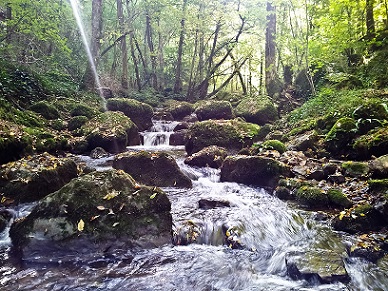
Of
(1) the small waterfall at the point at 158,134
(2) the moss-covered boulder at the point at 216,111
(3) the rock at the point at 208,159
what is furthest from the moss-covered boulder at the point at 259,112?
(3) the rock at the point at 208,159

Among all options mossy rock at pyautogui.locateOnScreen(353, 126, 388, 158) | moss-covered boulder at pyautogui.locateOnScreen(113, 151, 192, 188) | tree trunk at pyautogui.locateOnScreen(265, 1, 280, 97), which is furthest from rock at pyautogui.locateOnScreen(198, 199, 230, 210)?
tree trunk at pyautogui.locateOnScreen(265, 1, 280, 97)

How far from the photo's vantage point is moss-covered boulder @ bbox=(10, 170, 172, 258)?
12.2 ft

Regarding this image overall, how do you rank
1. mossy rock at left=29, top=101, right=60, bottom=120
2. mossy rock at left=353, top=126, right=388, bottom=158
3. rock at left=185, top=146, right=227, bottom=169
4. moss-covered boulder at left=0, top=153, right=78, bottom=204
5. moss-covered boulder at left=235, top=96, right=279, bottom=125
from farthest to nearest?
moss-covered boulder at left=235, top=96, right=279, bottom=125
mossy rock at left=29, top=101, right=60, bottom=120
rock at left=185, top=146, right=227, bottom=169
mossy rock at left=353, top=126, right=388, bottom=158
moss-covered boulder at left=0, top=153, right=78, bottom=204

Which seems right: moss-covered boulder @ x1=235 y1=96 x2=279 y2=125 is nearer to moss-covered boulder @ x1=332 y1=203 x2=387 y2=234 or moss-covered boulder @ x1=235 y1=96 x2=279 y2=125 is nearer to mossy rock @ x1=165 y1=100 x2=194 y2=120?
mossy rock @ x1=165 y1=100 x2=194 y2=120

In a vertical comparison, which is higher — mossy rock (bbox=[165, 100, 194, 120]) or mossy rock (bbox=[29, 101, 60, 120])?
mossy rock (bbox=[165, 100, 194, 120])

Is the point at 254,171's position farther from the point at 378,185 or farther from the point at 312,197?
the point at 378,185

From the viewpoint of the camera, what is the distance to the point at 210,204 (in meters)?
5.47

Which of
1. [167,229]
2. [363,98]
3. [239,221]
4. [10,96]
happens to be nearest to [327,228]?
[239,221]

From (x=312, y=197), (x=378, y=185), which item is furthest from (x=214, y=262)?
(x=378, y=185)

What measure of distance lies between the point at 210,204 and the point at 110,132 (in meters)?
5.97

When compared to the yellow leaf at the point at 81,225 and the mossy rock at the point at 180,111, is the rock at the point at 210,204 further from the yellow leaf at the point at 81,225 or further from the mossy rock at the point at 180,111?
the mossy rock at the point at 180,111

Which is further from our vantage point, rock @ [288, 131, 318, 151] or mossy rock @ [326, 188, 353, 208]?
rock @ [288, 131, 318, 151]

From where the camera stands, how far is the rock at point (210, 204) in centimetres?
544

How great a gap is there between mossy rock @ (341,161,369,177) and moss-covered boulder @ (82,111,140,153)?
712 centimetres
